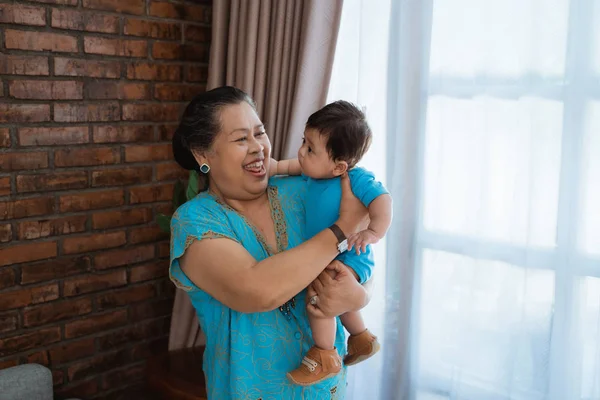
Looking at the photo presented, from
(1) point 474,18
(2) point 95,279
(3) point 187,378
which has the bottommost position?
(3) point 187,378

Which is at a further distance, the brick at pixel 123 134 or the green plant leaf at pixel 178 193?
the green plant leaf at pixel 178 193

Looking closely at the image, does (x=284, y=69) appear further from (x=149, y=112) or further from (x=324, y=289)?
(x=324, y=289)

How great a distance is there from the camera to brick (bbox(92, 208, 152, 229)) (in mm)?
2449

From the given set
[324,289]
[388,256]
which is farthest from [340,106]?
[388,256]

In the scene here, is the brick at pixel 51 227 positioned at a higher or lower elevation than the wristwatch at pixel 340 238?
lower

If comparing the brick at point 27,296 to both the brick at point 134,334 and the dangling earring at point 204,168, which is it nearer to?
the brick at point 134,334

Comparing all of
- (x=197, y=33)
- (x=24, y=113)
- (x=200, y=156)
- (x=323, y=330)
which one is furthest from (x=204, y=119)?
(x=197, y=33)

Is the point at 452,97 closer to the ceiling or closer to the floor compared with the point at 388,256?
closer to the ceiling

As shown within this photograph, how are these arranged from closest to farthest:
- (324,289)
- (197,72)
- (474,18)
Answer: (324,289), (474,18), (197,72)

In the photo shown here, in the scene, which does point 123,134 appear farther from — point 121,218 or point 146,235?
point 146,235

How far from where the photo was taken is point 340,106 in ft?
5.23

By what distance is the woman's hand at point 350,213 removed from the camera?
1560 millimetres

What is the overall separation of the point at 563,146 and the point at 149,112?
1605 millimetres

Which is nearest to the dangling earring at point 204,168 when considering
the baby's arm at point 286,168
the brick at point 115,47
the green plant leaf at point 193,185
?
the baby's arm at point 286,168
